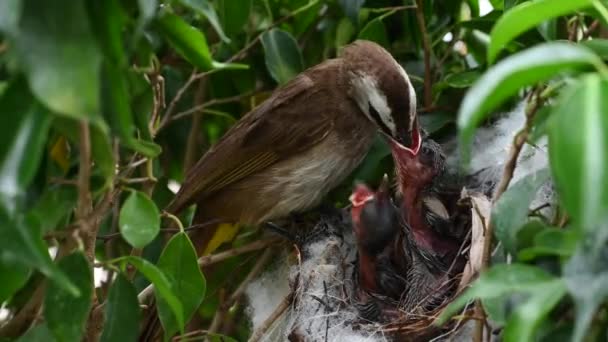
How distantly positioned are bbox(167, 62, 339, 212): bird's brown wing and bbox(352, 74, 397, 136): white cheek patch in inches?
2.4

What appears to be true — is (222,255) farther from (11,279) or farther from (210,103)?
(11,279)

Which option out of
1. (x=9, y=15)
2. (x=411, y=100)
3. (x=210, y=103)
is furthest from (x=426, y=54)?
(x=9, y=15)

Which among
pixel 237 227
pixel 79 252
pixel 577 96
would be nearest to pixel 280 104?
pixel 237 227

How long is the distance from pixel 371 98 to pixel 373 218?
285 millimetres

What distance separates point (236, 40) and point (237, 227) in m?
0.42

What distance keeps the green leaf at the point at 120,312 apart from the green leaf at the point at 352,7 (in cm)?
69

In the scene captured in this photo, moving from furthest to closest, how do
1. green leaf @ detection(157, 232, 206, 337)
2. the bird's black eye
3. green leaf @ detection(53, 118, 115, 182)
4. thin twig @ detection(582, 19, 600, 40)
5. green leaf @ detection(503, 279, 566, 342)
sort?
the bird's black eye → thin twig @ detection(582, 19, 600, 40) → green leaf @ detection(157, 232, 206, 337) → green leaf @ detection(53, 118, 115, 182) → green leaf @ detection(503, 279, 566, 342)

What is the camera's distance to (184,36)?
1.09 meters

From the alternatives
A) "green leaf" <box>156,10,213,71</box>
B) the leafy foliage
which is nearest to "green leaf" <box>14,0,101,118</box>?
the leafy foliage

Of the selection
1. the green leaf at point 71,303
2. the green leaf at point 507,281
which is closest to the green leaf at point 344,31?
the green leaf at point 71,303

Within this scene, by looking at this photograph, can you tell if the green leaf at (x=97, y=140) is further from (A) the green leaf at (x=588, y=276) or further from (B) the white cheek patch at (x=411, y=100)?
(B) the white cheek patch at (x=411, y=100)

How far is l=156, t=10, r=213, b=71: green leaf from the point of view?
1066mm

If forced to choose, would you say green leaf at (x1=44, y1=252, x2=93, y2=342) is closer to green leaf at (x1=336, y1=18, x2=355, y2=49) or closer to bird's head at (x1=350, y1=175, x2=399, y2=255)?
bird's head at (x1=350, y1=175, x2=399, y2=255)

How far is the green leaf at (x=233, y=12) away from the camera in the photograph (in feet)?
5.07
